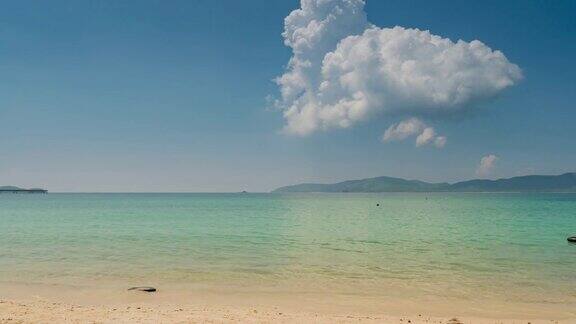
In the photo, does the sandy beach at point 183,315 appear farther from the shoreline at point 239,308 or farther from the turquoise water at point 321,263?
the turquoise water at point 321,263

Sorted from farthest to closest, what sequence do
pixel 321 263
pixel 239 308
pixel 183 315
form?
pixel 321 263 → pixel 239 308 → pixel 183 315

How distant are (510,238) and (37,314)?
37.3 metres

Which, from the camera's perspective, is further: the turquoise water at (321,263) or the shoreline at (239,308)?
the turquoise water at (321,263)

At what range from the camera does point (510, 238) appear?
1585 inches

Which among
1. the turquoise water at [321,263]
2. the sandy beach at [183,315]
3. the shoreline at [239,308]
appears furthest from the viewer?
the turquoise water at [321,263]

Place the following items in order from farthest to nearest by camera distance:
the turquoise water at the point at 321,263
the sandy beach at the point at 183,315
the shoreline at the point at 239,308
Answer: the turquoise water at the point at 321,263 → the shoreline at the point at 239,308 → the sandy beach at the point at 183,315

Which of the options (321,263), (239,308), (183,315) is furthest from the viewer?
(321,263)

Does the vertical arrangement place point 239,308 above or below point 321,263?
below

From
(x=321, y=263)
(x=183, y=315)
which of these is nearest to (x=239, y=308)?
(x=183, y=315)

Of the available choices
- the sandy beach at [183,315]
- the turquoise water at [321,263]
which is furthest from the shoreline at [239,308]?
the turquoise water at [321,263]

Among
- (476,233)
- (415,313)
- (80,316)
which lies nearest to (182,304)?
(80,316)

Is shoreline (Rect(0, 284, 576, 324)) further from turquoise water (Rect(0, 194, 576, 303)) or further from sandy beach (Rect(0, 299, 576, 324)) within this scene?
turquoise water (Rect(0, 194, 576, 303))

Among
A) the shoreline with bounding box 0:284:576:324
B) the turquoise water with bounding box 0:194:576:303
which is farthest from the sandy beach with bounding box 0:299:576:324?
the turquoise water with bounding box 0:194:576:303

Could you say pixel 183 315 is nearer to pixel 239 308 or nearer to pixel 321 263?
pixel 239 308
